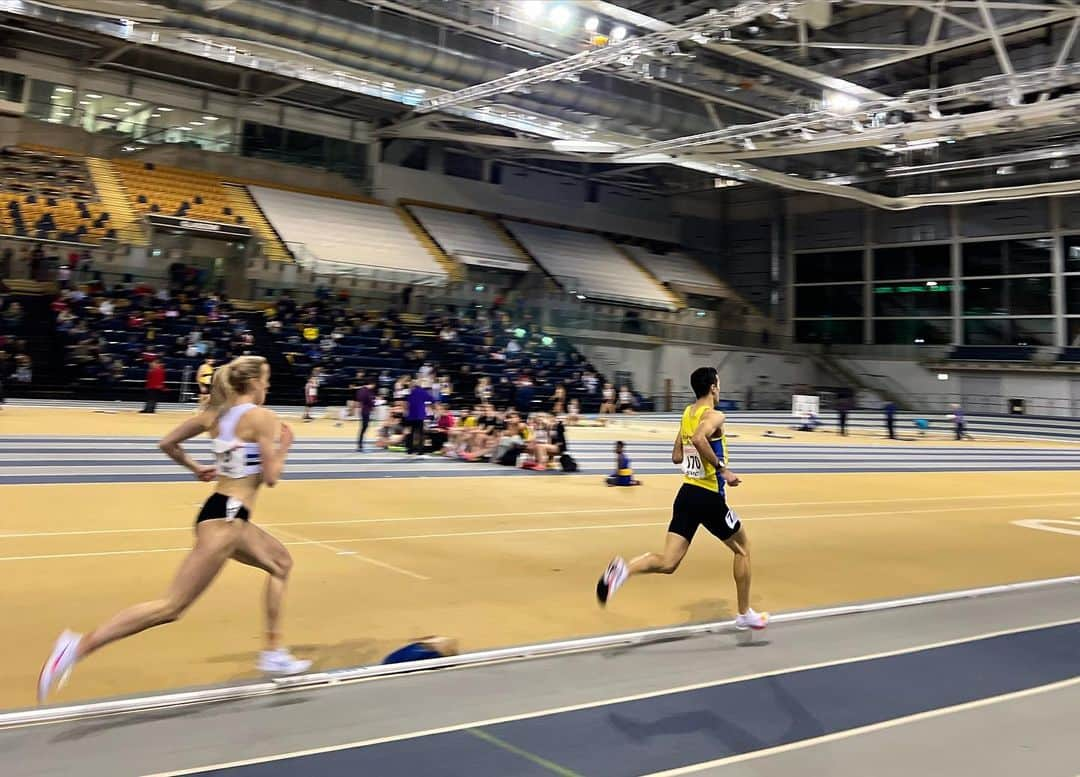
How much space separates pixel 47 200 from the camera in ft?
86.4

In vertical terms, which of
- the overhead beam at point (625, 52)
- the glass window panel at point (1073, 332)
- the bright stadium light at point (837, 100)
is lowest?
the glass window panel at point (1073, 332)

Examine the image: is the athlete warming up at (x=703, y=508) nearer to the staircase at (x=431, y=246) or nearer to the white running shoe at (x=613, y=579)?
the white running shoe at (x=613, y=579)

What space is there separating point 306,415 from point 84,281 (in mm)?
9309

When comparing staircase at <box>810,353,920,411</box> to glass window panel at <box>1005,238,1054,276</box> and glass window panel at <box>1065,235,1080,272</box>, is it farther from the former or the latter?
glass window panel at <box>1065,235,1080,272</box>

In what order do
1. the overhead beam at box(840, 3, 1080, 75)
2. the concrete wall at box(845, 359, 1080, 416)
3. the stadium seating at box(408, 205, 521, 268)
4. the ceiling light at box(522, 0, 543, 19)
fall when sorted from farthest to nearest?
1. the stadium seating at box(408, 205, 521, 268)
2. the concrete wall at box(845, 359, 1080, 416)
3. the overhead beam at box(840, 3, 1080, 75)
4. the ceiling light at box(522, 0, 543, 19)

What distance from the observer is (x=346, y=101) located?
3384 cm

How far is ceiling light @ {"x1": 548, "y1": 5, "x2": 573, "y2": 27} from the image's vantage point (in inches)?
723

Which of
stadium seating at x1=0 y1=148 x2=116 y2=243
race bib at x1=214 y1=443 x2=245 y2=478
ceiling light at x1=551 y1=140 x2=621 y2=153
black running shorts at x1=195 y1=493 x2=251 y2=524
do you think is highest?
ceiling light at x1=551 y1=140 x2=621 y2=153

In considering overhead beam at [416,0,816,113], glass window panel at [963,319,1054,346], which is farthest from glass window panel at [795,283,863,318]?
overhead beam at [416,0,816,113]

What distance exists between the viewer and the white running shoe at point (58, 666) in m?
3.59

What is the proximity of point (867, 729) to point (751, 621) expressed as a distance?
5.12ft

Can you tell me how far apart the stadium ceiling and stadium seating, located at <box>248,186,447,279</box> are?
4139mm

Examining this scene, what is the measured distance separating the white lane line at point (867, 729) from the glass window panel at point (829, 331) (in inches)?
1626

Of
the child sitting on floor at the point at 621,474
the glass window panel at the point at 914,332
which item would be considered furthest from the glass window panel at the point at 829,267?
the child sitting on floor at the point at 621,474
